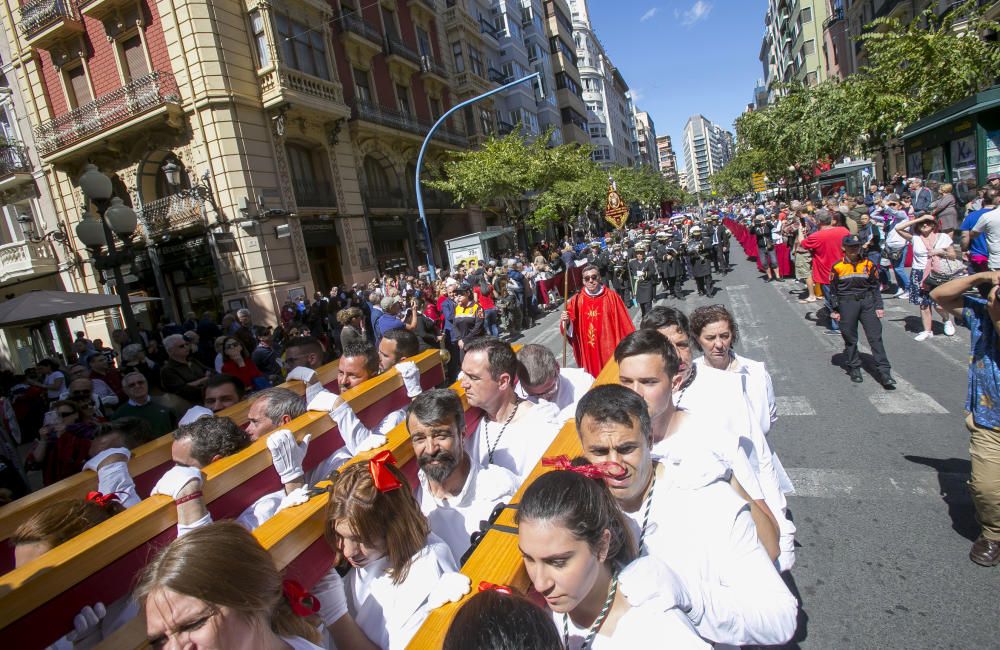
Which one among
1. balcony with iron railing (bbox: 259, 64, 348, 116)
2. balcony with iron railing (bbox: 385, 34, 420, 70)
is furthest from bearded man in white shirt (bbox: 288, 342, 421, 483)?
balcony with iron railing (bbox: 385, 34, 420, 70)

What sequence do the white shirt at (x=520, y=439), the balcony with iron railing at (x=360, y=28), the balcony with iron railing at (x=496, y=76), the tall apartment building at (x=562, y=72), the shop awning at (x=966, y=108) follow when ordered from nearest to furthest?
the white shirt at (x=520, y=439)
the shop awning at (x=966, y=108)
the balcony with iron railing at (x=360, y=28)
the balcony with iron railing at (x=496, y=76)
the tall apartment building at (x=562, y=72)

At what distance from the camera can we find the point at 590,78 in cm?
6956

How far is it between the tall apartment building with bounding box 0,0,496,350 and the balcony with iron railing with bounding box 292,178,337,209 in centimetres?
6

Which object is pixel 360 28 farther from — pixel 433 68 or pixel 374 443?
pixel 374 443

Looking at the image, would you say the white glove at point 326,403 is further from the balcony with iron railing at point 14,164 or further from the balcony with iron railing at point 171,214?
the balcony with iron railing at point 14,164

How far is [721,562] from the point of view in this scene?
5.63 ft

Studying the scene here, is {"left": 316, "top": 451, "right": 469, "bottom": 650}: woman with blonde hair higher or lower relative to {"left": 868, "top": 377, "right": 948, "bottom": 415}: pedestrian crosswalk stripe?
higher

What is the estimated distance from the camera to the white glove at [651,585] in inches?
53.4

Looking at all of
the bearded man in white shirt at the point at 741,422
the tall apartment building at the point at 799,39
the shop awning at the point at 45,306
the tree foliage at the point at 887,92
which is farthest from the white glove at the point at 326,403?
the tall apartment building at the point at 799,39

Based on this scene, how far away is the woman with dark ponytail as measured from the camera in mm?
1345

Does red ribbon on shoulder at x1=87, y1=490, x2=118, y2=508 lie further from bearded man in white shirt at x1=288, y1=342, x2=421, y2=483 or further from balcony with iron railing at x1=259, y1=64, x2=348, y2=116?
balcony with iron railing at x1=259, y1=64, x2=348, y2=116

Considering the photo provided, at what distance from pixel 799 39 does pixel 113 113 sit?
66.4m

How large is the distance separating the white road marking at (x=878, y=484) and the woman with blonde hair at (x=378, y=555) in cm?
355

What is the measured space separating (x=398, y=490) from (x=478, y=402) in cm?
122
